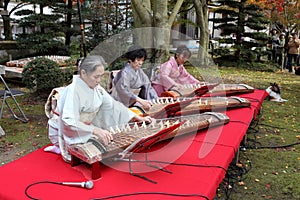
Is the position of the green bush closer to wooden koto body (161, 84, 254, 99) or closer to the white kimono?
wooden koto body (161, 84, 254, 99)

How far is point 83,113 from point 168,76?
260 cm

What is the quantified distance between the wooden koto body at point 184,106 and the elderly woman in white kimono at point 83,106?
769 millimetres

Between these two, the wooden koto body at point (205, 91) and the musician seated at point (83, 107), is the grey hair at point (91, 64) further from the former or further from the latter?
the wooden koto body at point (205, 91)

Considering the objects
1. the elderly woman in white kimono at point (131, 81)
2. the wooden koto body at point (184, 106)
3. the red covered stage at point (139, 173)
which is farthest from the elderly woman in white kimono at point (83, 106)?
the elderly woman in white kimono at point (131, 81)

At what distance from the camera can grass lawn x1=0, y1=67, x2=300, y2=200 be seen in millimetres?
2850

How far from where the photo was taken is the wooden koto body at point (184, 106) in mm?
3158

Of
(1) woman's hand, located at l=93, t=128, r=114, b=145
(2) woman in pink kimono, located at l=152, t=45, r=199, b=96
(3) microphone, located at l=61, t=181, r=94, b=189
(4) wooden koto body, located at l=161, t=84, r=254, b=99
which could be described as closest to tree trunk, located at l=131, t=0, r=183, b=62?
(2) woman in pink kimono, located at l=152, t=45, r=199, b=96

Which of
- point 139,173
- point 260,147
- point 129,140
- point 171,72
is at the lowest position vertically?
point 260,147

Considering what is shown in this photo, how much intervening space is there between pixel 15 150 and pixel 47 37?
20.2 ft

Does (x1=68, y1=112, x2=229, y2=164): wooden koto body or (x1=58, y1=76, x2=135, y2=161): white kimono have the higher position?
(x1=58, y1=76, x2=135, y2=161): white kimono

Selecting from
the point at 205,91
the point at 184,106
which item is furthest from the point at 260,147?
the point at 184,106

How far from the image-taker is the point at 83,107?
2.26 metres

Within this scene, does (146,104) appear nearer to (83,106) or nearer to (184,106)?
(184,106)

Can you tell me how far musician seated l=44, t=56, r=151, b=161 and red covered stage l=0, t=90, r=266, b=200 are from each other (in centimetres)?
20
